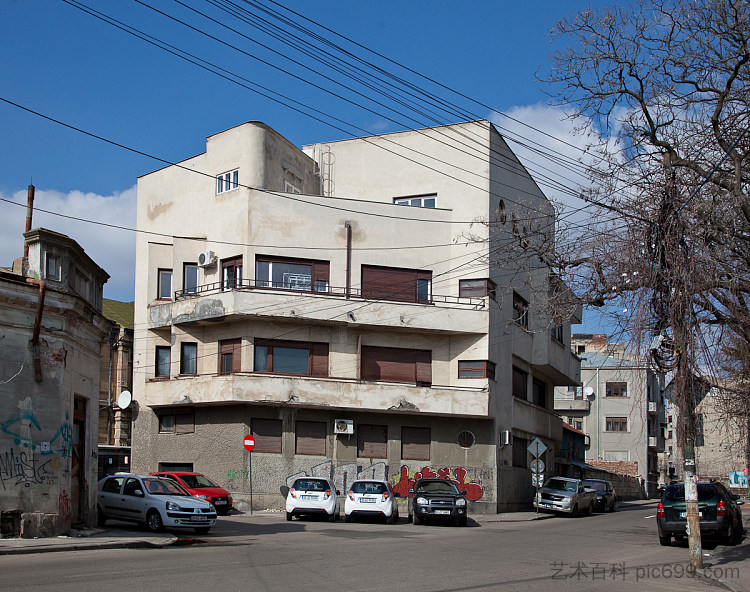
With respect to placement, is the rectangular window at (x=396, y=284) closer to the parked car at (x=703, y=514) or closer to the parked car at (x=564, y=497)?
the parked car at (x=564, y=497)

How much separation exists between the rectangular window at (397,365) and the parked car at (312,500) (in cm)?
938

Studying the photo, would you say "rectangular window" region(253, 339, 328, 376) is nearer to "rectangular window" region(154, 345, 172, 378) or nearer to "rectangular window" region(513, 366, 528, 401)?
"rectangular window" region(154, 345, 172, 378)

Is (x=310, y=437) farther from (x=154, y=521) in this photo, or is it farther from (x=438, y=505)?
(x=154, y=521)

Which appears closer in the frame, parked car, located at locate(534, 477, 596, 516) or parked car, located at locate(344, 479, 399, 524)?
parked car, located at locate(344, 479, 399, 524)

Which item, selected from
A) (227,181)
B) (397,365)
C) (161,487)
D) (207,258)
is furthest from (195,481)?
(227,181)

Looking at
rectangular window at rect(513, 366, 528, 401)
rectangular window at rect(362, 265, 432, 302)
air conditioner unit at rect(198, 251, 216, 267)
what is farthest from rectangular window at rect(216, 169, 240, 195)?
rectangular window at rect(513, 366, 528, 401)

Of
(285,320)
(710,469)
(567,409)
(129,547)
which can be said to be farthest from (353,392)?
(710,469)

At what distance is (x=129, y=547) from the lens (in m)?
17.2

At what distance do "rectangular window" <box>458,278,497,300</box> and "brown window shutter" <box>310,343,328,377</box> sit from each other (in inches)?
271

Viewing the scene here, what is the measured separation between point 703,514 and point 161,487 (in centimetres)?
1384

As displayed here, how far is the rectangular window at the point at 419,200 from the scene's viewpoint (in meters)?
39.1

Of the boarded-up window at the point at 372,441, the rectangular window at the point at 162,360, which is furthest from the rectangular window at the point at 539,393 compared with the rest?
the rectangular window at the point at 162,360

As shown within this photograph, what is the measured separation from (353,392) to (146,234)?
44.9 ft

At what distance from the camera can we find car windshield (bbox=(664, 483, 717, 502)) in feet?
64.5
